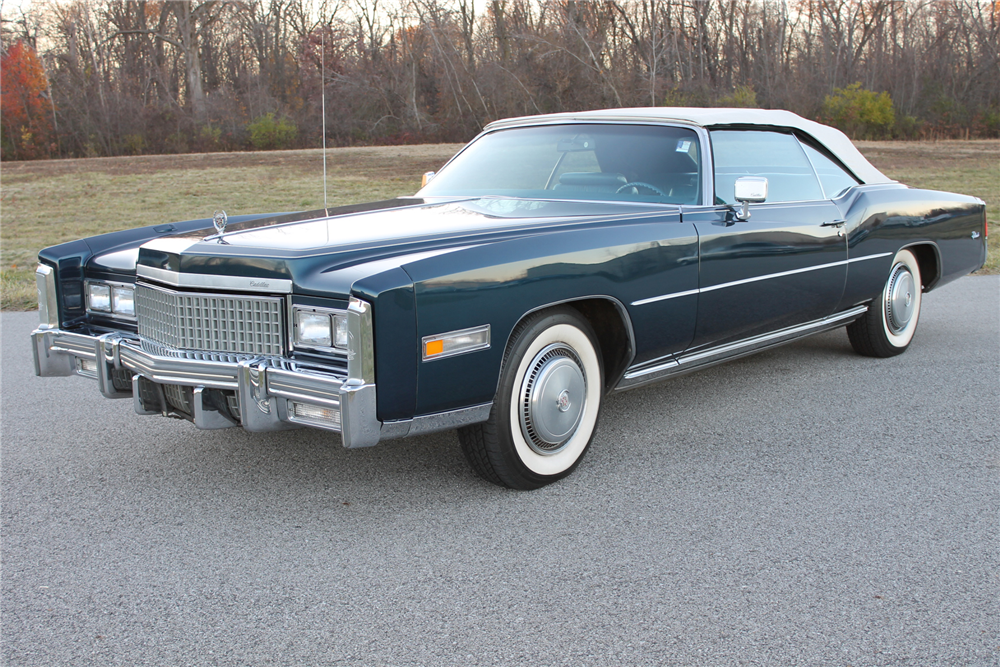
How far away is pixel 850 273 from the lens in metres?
4.95

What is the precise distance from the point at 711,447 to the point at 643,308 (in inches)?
28.4

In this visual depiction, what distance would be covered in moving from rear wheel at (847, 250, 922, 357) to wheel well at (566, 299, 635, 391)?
7.82ft

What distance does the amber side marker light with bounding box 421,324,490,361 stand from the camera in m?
2.90

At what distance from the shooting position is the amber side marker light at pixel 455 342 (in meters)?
2.90

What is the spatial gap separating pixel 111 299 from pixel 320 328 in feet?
4.46

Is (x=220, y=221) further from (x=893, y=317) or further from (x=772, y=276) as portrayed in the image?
(x=893, y=317)

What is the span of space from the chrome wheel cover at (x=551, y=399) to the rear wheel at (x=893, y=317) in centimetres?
271

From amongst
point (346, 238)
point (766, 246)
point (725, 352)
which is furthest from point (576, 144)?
point (346, 238)

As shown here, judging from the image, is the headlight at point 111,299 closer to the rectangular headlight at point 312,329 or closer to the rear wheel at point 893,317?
the rectangular headlight at point 312,329

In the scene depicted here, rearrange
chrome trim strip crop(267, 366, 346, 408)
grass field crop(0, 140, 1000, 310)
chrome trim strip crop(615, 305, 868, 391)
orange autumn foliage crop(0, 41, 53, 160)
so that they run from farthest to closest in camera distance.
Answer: orange autumn foliage crop(0, 41, 53, 160) < grass field crop(0, 140, 1000, 310) < chrome trim strip crop(615, 305, 868, 391) < chrome trim strip crop(267, 366, 346, 408)

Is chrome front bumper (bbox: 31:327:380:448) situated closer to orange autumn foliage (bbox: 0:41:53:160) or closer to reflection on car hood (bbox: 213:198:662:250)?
reflection on car hood (bbox: 213:198:662:250)

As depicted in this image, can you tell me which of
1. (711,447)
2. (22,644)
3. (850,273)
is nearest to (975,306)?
(850,273)

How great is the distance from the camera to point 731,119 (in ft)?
14.9

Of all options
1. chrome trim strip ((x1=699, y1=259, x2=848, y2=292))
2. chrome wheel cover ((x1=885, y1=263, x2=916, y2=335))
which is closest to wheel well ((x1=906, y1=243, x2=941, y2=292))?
chrome wheel cover ((x1=885, y1=263, x2=916, y2=335))
